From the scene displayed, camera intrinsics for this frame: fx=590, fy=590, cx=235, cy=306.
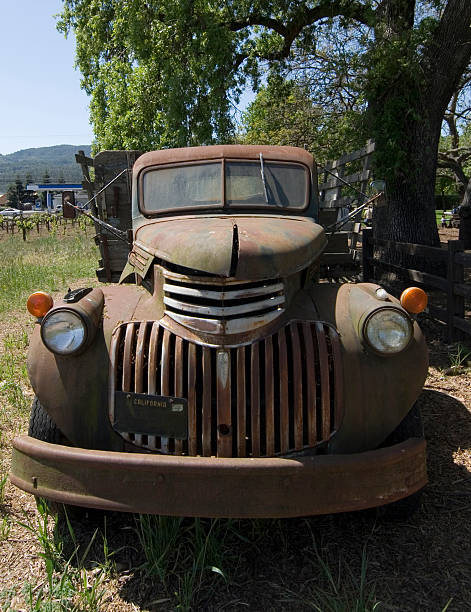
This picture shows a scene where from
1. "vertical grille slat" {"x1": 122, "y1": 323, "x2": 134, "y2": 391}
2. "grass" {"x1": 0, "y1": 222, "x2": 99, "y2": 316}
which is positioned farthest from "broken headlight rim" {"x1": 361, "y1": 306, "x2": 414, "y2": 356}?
"grass" {"x1": 0, "y1": 222, "x2": 99, "y2": 316}

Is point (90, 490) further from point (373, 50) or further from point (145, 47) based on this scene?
point (145, 47)

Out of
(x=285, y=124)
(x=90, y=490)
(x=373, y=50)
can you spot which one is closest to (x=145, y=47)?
(x=373, y=50)

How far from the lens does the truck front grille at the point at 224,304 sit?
276cm

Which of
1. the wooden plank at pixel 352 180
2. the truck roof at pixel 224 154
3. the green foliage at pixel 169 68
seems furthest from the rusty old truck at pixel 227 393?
the green foliage at pixel 169 68

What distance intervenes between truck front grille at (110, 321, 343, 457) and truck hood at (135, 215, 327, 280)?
0.35m

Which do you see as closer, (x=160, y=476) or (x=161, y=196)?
(x=160, y=476)

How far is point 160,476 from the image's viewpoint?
2.47 meters

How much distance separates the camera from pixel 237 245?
9.38 feet

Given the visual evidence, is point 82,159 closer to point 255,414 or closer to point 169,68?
point 255,414

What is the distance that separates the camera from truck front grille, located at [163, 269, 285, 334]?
2760mm

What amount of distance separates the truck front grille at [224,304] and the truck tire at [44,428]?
2.71 ft

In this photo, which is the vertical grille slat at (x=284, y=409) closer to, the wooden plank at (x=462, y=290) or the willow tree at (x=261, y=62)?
the wooden plank at (x=462, y=290)

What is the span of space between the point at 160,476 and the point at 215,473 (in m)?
0.23

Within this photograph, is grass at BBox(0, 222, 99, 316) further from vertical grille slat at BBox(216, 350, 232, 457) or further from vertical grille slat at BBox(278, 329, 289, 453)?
vertical grille slat at BBox(278, 329, 289, 453)
